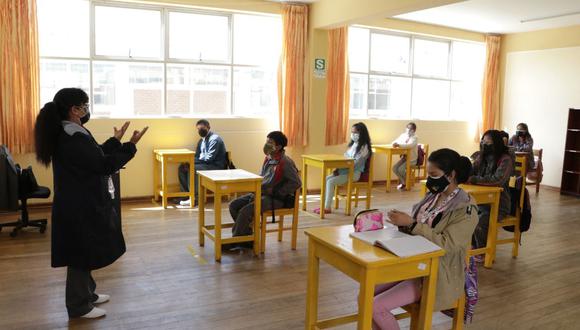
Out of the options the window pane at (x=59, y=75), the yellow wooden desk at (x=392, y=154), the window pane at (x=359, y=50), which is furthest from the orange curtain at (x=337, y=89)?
the window pane at (x=59, y=75)

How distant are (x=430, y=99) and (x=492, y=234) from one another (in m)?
5.55

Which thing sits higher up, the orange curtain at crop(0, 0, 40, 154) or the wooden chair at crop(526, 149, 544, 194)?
the orange curtain at crop(0, 0, 40, 154)

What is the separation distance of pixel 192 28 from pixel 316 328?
5.36 metres

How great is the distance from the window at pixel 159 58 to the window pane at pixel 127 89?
0.04 ft

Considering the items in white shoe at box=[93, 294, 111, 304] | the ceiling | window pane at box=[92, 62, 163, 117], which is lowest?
white shoe at box=[93, 294, 111, 304]

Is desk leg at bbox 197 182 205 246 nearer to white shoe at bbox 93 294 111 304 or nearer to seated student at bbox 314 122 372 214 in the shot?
white shoe at bbox 93 294 111 304

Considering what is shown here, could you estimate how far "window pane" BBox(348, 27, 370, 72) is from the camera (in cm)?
822

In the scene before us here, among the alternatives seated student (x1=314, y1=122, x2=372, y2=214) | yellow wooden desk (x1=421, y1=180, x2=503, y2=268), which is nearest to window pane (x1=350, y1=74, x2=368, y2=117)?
seated student (x1=314, y1=122, x2=372, y2=214)

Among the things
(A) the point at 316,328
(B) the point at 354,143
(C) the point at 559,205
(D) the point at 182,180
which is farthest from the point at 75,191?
(C) the point at 559,205

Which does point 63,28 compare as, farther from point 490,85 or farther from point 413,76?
point 490,85

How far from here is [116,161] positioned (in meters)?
2.84

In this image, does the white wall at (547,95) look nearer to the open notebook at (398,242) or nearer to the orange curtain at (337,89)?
the orange curtain at (337,89)

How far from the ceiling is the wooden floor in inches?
139

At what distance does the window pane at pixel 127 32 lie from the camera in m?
6.33
